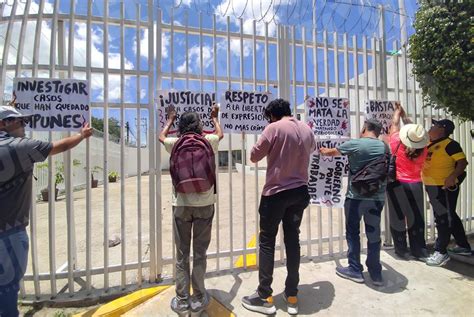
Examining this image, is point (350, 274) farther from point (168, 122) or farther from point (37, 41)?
point (37, 41)

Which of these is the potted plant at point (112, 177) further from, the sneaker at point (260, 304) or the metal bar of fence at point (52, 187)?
the sneaker at point (260, 304)

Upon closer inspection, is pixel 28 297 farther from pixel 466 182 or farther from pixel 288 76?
pixel 466 182

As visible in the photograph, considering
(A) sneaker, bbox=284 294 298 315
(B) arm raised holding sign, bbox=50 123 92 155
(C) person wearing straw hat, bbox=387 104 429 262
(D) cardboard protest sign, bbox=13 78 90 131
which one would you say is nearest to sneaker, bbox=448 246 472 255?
(C) person wearing straw hat, bbox=387 104 429 262

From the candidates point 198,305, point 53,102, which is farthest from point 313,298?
point 53,102

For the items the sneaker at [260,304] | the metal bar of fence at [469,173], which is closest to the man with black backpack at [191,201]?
the sneaker at [260,304]

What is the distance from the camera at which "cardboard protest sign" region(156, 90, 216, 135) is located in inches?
140

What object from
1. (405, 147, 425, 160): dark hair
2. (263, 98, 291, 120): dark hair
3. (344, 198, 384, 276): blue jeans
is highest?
(263, 98, 291, 120): dark hair

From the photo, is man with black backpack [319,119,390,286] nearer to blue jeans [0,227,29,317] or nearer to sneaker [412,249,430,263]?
Result: sneaker [412,249,430,263]

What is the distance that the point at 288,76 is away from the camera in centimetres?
416

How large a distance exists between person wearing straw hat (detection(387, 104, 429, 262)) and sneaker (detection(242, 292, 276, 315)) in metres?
2.23

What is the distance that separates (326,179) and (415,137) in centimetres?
114

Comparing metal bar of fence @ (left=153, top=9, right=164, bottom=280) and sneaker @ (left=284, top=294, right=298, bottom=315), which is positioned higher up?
metal bar of fence @ (left=153, top=9, right=164, bottom=280)

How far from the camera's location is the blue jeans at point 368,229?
12.0ft

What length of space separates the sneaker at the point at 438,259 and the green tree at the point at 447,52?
171 centimetres
